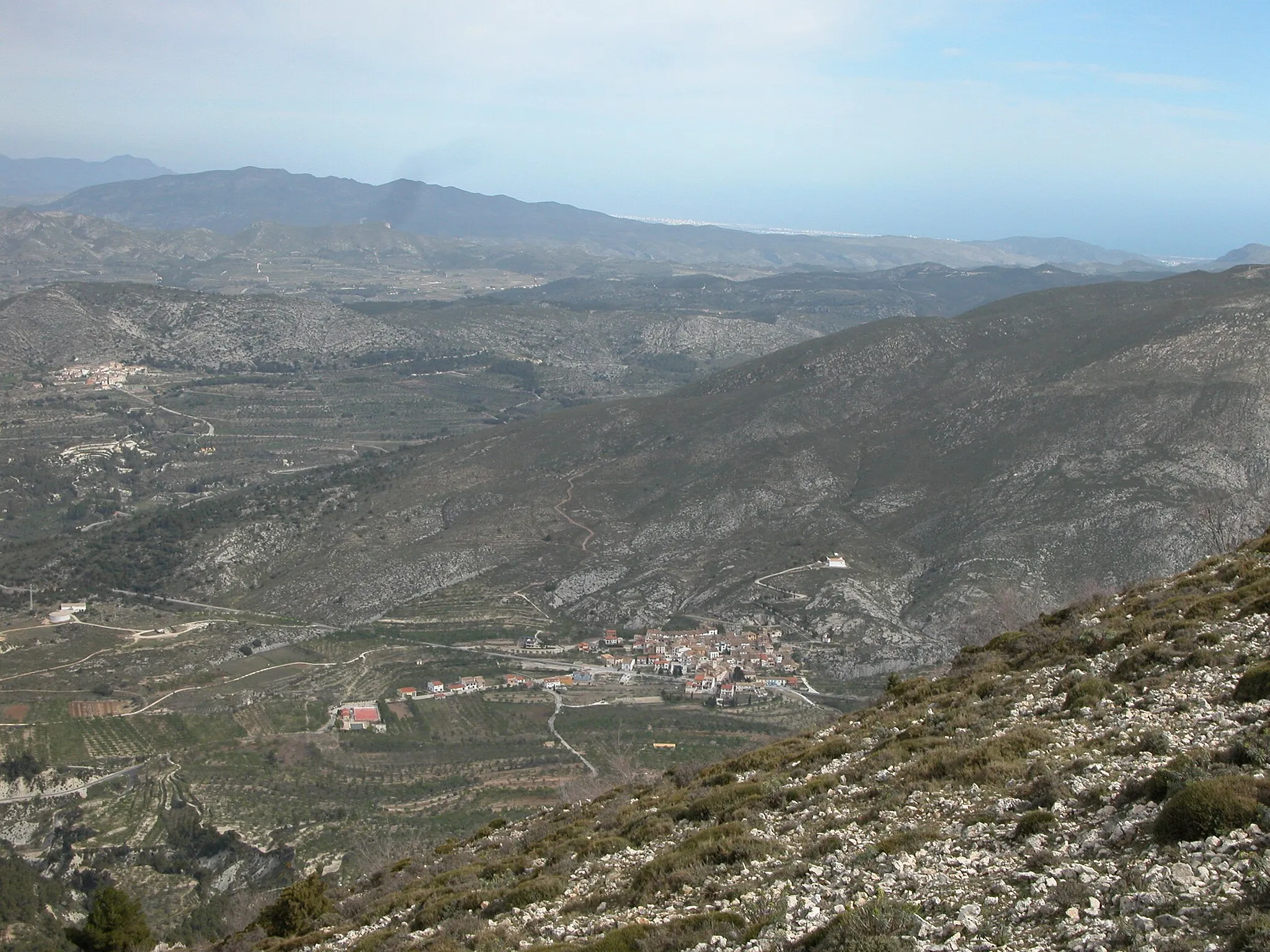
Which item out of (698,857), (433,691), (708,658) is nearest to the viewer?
(698,857)

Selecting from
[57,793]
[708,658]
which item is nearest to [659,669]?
[708,658]

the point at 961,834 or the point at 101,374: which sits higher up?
the point at 961,834

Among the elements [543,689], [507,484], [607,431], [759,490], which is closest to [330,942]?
[543,689]

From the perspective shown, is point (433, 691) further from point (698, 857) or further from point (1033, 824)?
point (1033, 824)

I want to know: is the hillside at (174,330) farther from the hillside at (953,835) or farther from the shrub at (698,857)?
the shrub at (698,857)

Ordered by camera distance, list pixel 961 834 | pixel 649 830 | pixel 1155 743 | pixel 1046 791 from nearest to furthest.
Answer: pixel 961 834
pixel 1046 791
pixel 1155 743
pixel 649 830

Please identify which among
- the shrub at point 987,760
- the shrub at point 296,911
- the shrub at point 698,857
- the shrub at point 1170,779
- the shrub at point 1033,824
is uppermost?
the shrub at point 1170,779

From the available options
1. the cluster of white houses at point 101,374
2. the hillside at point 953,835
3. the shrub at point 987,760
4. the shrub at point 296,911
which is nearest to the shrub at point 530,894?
the hillside at point 953,835
